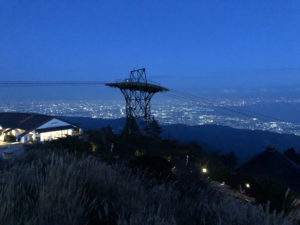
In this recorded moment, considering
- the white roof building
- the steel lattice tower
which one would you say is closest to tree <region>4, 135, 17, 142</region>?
the white roof building

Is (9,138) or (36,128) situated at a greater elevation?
(36,128)

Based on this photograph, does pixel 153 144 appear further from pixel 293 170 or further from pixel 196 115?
pixel 196 115

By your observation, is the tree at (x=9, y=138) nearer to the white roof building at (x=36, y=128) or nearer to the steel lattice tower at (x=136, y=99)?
the white roof building at (x=36, y=128)

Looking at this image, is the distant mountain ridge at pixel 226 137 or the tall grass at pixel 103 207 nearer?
the tall grass at pixel 103 207

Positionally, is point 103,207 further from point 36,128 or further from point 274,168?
point 36,128

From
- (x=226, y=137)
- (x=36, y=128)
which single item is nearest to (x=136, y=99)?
(x=36, y=128)

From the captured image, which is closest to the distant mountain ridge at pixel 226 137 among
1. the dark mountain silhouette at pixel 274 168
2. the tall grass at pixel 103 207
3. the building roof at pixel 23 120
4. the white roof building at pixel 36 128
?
the building roof at pixel 23 120

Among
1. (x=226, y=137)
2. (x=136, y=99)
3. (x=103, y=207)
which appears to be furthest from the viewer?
(x=226, y=137)
